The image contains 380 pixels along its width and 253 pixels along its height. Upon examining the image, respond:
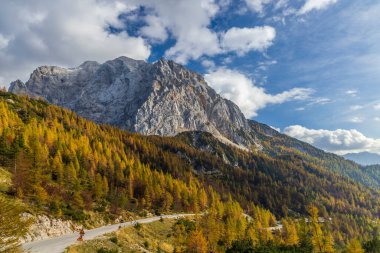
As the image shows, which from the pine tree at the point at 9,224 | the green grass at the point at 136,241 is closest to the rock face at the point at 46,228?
the green grass at the point at 136,241

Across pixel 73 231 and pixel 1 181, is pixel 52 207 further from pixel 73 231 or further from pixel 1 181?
pixel 1 181

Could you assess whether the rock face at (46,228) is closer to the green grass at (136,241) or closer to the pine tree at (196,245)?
the green grass at (136,241)

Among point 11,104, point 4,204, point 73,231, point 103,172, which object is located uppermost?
point 11,104

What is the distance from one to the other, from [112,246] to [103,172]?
86.1m

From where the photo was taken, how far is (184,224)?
287 feet

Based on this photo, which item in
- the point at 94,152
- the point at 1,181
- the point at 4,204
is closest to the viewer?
the point at 4,204

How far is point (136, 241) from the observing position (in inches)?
2260

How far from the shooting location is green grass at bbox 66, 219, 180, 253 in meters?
43.0

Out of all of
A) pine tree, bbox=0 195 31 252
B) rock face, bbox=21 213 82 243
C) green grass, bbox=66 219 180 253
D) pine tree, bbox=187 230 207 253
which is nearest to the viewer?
pine tree, bbox=0 195 31 252

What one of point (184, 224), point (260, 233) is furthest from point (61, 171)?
point (260, 233)

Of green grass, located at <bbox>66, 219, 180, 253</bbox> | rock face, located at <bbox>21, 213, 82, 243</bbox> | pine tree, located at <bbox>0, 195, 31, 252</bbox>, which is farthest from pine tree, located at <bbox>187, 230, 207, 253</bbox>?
pine tree, located at <bbox>0, 195, 31, 252</bbox>

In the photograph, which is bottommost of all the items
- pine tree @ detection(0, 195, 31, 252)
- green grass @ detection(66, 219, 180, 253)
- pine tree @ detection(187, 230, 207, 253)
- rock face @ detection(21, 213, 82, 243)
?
pine tree @ detection(187, 230, 207, 253)

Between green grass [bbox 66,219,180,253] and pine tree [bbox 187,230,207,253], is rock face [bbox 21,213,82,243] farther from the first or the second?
pine tree [bbox 187,230,207,253]

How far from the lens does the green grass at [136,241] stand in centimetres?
4297
